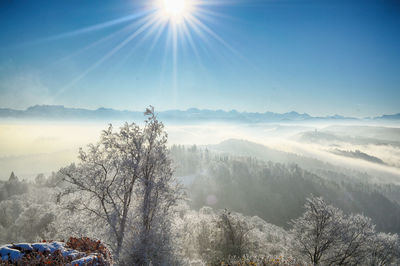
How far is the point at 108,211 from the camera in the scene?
15094 mm

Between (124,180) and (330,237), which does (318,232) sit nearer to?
(330,237)

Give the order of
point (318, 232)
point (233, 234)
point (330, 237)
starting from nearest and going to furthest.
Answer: point (330, 237) < point (318, 232) < point (233, 234)

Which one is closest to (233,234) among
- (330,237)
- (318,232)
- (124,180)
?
(318,232)

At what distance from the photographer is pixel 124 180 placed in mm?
14750

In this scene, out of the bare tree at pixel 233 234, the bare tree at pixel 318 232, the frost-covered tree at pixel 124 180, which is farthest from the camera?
the bare tree at pixel 233 234

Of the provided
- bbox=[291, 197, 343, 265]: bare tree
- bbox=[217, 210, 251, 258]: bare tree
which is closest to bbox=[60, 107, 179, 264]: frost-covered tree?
bbox=[217, 210, 251, 258]: bare tree

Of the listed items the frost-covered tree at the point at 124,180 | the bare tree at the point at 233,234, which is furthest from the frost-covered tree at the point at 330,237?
the frost-covered tree at the point at 124,180

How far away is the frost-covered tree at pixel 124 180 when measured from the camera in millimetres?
14547

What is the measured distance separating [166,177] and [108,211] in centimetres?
525

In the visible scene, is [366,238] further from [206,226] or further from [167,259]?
[167,259]

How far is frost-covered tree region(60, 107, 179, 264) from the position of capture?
47.7 ft

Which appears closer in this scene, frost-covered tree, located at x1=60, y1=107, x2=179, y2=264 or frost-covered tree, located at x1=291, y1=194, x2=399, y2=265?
frost-covered tree, located at x1=60, y1=107, x2=179, y2=264

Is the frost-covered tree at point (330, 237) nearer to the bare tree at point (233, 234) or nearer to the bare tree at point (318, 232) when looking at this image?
the bare tree at point (318, 232)

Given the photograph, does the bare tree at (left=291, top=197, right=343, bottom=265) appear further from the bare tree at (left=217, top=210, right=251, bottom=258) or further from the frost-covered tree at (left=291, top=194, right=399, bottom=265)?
the bare tree at (left=217, top=210, right=251, bottom=258)
